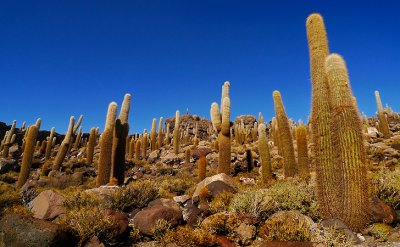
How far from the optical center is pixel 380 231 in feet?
21.9

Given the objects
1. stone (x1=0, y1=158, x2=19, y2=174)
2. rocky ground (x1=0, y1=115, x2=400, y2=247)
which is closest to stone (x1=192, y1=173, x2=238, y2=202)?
rocky ground (x1=0, y1=115, x2=400, y2=247)

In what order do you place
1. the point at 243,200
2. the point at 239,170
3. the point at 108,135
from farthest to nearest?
the point at 239,170 < the point at 108,135 < the point at 243,200

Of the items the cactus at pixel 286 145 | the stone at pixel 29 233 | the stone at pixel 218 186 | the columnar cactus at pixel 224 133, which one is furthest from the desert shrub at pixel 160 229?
the columnar cactus at pixel 224 133

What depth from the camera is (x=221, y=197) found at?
938 centimetres

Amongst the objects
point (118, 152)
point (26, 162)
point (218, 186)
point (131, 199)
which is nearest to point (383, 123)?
point (118, 152)

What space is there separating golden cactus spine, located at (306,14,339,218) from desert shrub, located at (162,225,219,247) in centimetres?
281

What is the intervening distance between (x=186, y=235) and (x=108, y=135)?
11.5 m

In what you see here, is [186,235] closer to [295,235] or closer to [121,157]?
[295,235]

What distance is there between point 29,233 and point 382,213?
23.0ft

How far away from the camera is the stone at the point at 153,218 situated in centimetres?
713

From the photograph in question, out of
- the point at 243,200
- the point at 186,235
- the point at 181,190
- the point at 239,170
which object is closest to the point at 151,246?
Answer: the point at 186,235

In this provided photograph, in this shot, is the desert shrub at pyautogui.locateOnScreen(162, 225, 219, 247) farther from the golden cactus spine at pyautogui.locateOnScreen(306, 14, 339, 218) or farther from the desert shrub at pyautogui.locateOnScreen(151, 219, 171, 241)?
the golden cactus spine at pyautogui.locateOnScreen(306, 14, 339, 218)

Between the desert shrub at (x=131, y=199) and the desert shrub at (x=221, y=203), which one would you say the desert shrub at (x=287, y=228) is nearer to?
the desert shrub at (x=221, y=203)

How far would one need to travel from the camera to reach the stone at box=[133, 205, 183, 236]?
281 inches
